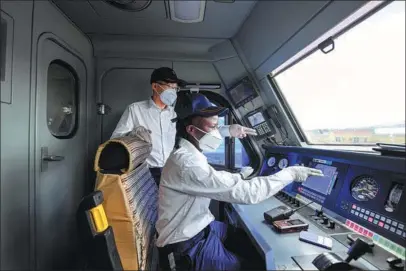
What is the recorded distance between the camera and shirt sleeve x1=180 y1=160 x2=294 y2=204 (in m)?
1.27

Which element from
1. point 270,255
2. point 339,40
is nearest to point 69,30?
point 339,40

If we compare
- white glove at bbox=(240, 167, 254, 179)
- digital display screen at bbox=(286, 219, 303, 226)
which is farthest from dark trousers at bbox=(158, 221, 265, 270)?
white glove at bbox=(240, 167, 254, 179)

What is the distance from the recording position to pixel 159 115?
6.90ft

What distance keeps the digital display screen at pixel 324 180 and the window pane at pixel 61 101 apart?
1809 mm

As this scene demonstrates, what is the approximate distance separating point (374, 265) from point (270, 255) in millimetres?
389

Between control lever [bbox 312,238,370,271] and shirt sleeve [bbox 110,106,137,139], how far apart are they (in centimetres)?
150

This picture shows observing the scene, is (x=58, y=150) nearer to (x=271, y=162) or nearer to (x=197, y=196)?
(x=197, y=196)

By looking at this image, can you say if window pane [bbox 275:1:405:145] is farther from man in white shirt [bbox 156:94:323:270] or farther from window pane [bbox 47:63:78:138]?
window pane [bbox 47:63:78:138]

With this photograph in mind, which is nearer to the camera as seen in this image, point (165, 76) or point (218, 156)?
point (218, 156)

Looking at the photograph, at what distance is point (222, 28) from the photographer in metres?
1.71

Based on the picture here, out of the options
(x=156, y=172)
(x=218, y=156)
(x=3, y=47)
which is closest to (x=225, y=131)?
(x=218, y=156)

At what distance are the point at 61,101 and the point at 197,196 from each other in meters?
1.32

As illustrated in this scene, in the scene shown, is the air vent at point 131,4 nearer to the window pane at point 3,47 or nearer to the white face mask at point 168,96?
the window pane at point 3,47

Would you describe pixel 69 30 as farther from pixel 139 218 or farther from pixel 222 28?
pixel 139 218
